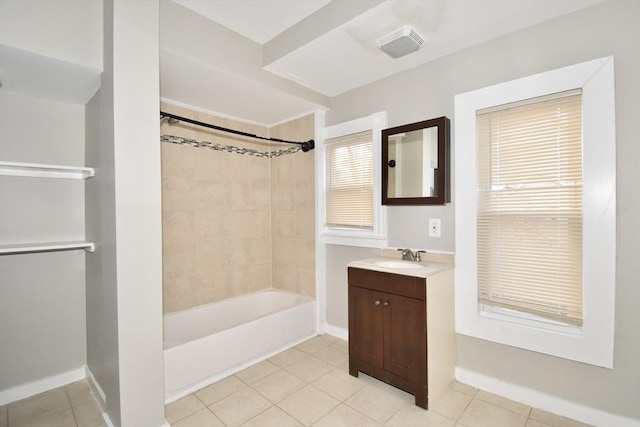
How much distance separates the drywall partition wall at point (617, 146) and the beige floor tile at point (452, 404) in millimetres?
197

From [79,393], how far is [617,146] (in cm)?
358

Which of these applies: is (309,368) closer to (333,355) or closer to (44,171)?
(333,355)

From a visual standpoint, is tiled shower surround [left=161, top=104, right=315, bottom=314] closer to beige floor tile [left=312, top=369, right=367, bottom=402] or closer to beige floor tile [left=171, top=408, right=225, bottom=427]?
beige floor tile [left=312, top=369, right=367, bottom=402]

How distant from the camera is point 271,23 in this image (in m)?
2.05

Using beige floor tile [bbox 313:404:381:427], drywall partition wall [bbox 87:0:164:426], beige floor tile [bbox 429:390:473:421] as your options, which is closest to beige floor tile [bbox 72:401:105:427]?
drywall partition wall [bbox 87:0:164:426]

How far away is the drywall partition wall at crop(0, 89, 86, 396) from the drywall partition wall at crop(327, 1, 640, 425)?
2.57 meters

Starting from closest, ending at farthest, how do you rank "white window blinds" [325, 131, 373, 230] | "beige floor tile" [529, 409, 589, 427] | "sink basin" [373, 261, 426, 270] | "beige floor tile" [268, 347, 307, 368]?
"beige floor tile" [529, 409, 589, 427]
"sink basin" [373, 261, 426, 270]
"beige floor tile" [268, 347, 307, 368]
"white window blinds" [325, 131, 373, 230]

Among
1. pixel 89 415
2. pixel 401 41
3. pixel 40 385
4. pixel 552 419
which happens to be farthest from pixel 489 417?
pixel 40 385

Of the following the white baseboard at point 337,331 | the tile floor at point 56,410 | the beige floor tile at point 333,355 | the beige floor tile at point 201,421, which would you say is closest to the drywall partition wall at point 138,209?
the beige floor tile at point 201,421

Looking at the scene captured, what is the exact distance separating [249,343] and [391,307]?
1183mm

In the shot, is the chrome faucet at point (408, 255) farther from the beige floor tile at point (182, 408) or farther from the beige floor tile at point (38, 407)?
the beige floor tile at point (38, 407)

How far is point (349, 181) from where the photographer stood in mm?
2789

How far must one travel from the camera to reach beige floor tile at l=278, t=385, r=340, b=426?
5.90ft

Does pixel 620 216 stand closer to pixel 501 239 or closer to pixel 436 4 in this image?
pixel 501 239
